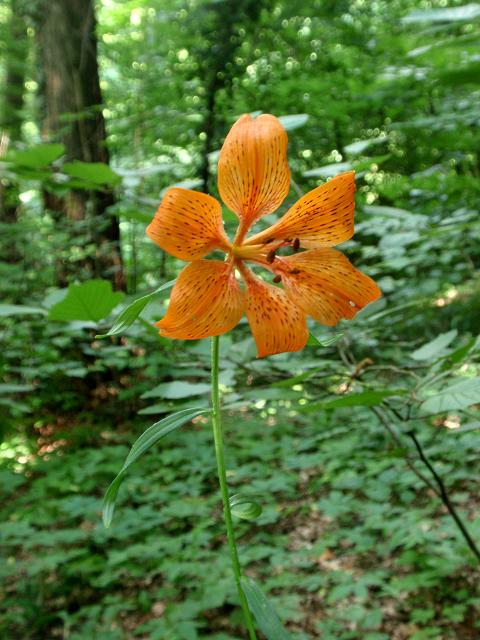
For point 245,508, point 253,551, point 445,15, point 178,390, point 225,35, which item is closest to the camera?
point 245,508

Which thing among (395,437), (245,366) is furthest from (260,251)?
(395,437)

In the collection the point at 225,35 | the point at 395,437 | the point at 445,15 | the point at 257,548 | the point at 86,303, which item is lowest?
the point at 257,548

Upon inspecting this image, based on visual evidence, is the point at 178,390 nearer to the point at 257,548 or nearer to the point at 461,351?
the point at 461,351

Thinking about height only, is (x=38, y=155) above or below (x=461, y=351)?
above

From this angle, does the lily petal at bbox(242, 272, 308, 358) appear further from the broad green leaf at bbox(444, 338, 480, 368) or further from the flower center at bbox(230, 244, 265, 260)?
the broad green leaf at bbox(444, 338, 480, 368)

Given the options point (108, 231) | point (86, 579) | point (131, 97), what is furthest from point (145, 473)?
point (131, 97)

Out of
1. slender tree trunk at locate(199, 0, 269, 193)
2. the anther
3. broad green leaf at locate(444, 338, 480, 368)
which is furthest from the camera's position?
slender tree trunk at locate(199, 0, 269, 193)

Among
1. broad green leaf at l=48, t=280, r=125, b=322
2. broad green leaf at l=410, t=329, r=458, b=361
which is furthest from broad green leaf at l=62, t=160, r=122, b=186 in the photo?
broad green leaf at l=410, t=329, r=458, b=361
